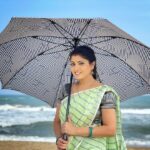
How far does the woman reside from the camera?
2.99 metres

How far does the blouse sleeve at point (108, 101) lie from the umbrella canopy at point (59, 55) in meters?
0.94

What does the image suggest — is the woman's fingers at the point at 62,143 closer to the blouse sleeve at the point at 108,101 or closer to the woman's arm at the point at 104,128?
the woman's arm at the point at 104,128

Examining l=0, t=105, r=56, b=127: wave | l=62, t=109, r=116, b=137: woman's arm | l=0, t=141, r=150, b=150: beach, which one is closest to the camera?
l=62, t=109, r=116, b=137: woman's arm

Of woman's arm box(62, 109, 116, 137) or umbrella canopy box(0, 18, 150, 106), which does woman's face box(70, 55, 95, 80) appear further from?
umbrella canopy box(0, 18, 150, 106)

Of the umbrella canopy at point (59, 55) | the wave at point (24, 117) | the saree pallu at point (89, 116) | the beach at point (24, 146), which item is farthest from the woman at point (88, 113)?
the wave at point (24, 117)

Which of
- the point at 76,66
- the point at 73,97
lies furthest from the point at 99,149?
the point at 76,66

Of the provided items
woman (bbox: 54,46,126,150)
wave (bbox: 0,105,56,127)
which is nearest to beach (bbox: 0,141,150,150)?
woman (bbox: 54,46,126,150)

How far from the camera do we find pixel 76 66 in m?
3.16

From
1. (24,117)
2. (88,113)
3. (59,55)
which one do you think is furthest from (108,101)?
(24,117)

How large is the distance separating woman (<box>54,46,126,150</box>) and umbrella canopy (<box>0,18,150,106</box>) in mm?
800

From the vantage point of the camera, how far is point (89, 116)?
3057 mm

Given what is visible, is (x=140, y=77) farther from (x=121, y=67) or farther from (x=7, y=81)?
(x=7, y=81)

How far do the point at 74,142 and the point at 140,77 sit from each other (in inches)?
58.5

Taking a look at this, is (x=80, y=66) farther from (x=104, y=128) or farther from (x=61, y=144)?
(x=61, y=144)
